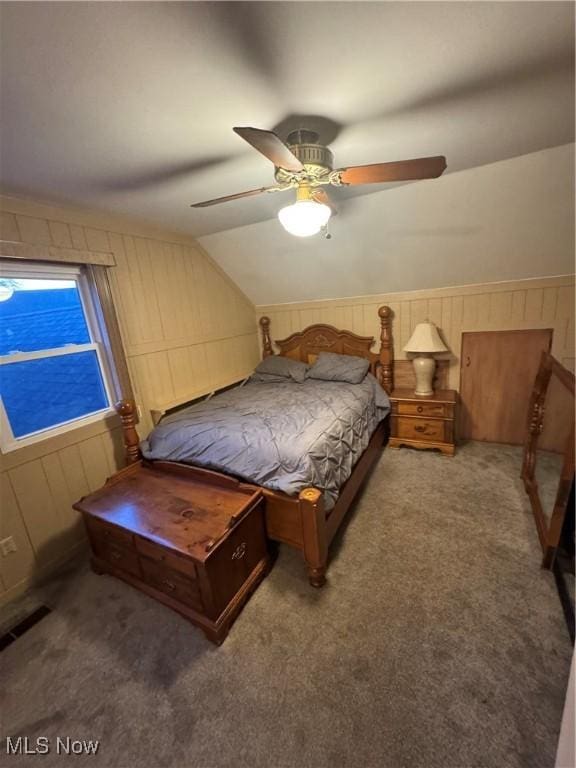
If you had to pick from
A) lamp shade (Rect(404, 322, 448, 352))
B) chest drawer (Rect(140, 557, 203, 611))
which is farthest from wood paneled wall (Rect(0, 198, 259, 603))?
lamp shade (Rect(404, 322, 448, 352))

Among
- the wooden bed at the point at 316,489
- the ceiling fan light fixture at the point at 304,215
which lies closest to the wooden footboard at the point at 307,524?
the wooden bed at the point at 316,489

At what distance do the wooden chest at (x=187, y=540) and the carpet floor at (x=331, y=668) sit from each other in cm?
11

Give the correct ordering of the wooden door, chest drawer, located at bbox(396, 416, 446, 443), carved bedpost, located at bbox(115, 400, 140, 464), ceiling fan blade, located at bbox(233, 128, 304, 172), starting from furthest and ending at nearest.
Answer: chest drawer, located at bbox(396, 416, 446, 443)
the wooden door
carved bedpost, located at bbox(115, 400, 140, 464)
ceiling fan blade, located at bbox(233, 128, 304, 172)

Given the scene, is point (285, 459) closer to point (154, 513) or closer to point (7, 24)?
point (154, 513)

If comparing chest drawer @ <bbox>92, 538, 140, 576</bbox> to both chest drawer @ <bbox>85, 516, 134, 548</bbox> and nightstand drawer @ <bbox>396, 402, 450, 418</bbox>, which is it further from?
nightstand drawer @ <bbox>396, 402, 450, 418</bbox>

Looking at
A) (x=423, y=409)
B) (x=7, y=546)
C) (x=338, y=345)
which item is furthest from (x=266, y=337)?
(x=7, y=546)

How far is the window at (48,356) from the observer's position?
1.95 m

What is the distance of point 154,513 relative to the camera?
69.9 inches

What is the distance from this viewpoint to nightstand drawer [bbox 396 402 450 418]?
115 inches

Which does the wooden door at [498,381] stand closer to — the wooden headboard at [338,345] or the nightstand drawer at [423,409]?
the nightstand drawer at [423,409]

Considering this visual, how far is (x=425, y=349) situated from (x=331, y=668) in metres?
2.47

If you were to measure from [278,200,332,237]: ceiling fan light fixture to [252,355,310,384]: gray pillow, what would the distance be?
200 centimetres

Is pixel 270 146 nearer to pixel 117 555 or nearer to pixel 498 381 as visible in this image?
pixel 117 555

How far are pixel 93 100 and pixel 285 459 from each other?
5.76 ft
